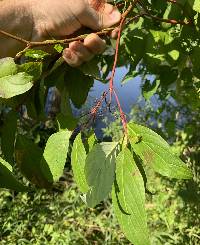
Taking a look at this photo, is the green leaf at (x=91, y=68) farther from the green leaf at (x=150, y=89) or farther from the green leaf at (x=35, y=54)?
the green leaf at (x=150, y=89)

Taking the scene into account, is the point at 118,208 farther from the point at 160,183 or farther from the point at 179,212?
the point at 160,183

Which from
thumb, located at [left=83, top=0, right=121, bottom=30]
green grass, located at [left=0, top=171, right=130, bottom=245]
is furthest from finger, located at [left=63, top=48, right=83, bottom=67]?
green grass, located at [left=0, top=171, right=130, bottom=245]

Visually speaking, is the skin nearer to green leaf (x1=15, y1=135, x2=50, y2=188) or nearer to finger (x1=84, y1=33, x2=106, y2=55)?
finger (x1=84, y1=33, x2=106, y2=55)

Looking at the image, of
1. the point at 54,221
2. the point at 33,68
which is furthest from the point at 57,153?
the point at 54,221

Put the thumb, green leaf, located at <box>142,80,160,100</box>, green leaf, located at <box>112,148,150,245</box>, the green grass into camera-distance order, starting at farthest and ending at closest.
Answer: the green grass → green leaf, located at <box>142,80,160,100</box> → the thumb → green leaf, located at <box>112,148,150,245</box>

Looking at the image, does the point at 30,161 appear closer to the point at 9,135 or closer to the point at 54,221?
the point at 9,135

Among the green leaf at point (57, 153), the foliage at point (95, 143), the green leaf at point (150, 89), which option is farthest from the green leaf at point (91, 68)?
the green leaf at point (150, 89)

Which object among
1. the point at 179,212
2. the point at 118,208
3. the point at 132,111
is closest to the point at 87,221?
the point at 179,212
